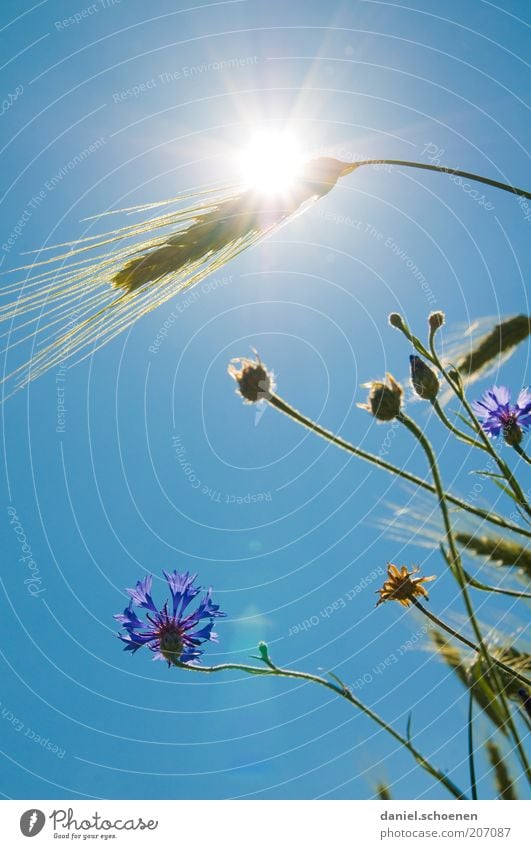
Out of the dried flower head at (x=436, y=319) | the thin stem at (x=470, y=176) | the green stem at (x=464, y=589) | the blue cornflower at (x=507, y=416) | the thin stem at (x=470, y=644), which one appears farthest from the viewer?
the blue cornflower at (x=507, y=416)

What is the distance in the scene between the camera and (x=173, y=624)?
209cm

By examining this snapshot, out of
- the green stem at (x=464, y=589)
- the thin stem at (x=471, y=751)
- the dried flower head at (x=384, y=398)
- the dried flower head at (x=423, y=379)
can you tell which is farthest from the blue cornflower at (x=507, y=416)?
the thin stem at (x=471, y=751)

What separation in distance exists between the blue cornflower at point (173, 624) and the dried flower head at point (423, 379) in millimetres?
873

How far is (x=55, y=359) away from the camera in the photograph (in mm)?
1561

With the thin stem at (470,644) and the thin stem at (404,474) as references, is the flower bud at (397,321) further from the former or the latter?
the thin stem at (470,644)

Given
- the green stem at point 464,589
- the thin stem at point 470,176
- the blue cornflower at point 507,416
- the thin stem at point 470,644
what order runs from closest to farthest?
the green stem at point 464,589 < the thin stem at point 470,644 < the thin stem at point 470,176 < the blue cornflower at point 507,416

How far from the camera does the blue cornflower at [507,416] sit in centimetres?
192

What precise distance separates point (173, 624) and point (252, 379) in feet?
2.75

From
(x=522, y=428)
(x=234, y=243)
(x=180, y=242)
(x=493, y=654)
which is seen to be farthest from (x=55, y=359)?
(x=522, y=428)

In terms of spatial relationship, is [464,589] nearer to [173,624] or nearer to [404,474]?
[404,474]
